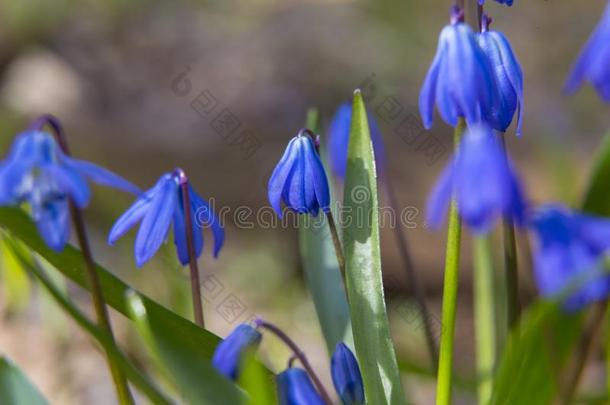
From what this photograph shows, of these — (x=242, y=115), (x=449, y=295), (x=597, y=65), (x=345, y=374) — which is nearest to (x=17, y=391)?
(x=345, y=374)

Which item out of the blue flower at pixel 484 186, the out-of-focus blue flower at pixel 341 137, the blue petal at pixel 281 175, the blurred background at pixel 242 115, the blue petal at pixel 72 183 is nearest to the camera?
the blue flower at pixel 484 186

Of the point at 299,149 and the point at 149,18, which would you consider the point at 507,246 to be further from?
the point at 149,18

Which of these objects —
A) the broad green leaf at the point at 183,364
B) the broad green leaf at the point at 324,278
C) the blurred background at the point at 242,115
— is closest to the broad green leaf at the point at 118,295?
the broad green leaf at the point at 183,364

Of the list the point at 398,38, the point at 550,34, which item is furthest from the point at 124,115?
the point at 550,34

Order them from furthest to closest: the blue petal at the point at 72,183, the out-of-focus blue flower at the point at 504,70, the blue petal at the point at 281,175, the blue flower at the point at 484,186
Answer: the blue petal at the point at 281,175
the out-of-focus blue flower at the point at 504,70
the blue petal at the point at 72,183
the blue flower at the point at 484,186

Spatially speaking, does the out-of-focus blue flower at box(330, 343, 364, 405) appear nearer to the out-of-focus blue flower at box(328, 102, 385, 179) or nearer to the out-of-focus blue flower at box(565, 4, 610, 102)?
the out-of-focus blue flower at box(565, 4, 610, 102)

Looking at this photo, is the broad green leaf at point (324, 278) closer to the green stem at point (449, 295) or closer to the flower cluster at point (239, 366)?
the green stem at point (449, 295)

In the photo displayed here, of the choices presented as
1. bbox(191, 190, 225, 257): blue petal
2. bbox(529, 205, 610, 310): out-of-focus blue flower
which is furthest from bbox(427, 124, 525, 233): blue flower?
bbox(191, 190, 225, 257): blue petal

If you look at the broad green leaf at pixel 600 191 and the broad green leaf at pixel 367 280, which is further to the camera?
the broad green leaf at pixel 600 191
